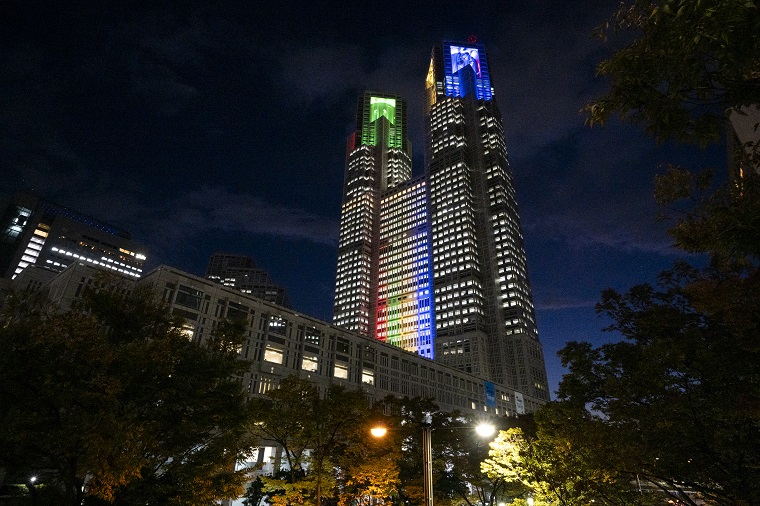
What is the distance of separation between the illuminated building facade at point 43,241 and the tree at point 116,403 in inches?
6861

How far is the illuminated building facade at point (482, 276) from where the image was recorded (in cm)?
15412

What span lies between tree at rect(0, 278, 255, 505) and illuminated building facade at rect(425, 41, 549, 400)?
145 metres

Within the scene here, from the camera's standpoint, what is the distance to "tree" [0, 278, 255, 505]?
469 inches

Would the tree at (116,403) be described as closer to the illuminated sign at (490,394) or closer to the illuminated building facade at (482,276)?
the illuminated sign at (490,394)

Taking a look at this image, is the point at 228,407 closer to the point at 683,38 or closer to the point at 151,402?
the point at 151,402

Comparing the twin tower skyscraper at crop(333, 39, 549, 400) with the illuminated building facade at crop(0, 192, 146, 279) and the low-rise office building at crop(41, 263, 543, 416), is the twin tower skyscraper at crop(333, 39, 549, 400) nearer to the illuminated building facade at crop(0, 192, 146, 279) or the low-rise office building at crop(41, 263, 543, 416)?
the low-rise office building at crop(41, 263, 543, 416)

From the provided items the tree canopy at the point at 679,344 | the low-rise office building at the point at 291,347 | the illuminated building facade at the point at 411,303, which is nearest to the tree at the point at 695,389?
the tree canopy at the point at 679,344

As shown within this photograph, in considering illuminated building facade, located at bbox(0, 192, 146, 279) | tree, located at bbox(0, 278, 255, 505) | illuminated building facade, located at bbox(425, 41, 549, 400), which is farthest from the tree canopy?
illuminated building facade, located at bbox(0, 192, 146, 279)

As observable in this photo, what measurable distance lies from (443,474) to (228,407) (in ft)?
90.2

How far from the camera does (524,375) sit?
149 m

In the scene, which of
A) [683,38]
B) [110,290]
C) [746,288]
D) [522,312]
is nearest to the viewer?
[683,38]

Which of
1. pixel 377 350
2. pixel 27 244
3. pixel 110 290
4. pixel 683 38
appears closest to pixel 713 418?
pixel 683 38

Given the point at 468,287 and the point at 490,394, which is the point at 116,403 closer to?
the point at 490,394

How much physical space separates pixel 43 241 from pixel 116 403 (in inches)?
8003
